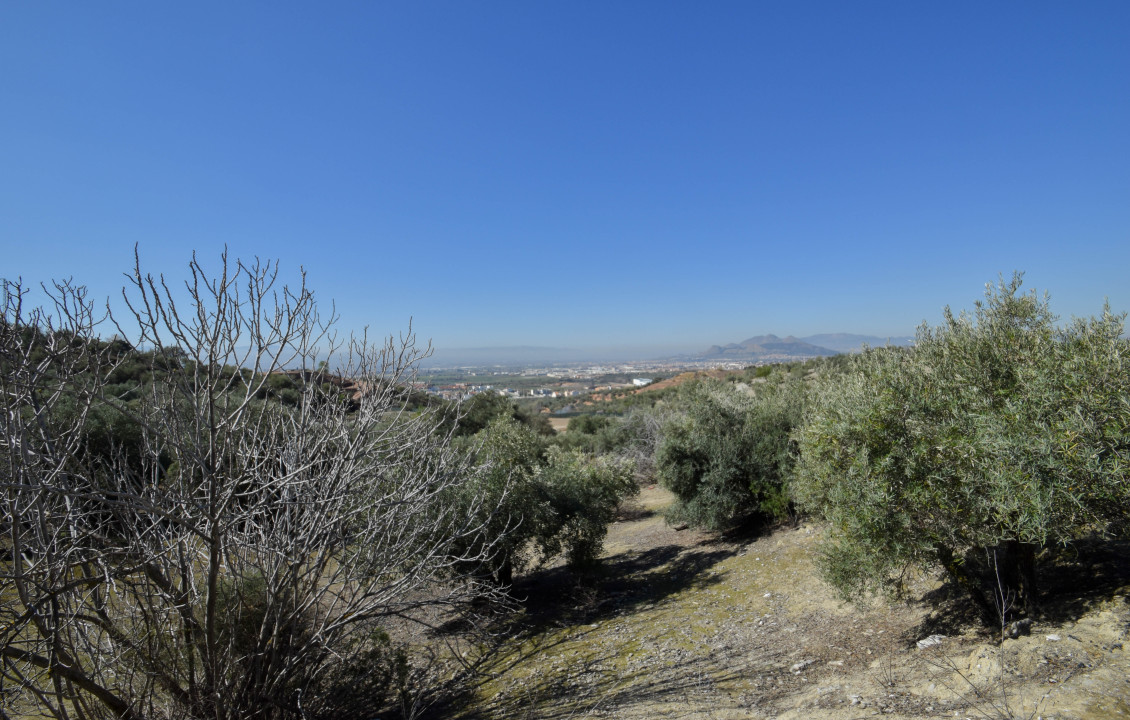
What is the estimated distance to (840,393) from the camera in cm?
722

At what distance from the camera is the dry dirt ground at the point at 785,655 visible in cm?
482

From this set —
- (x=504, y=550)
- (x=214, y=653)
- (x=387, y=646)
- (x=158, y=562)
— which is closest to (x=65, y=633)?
(x=158, y=562)

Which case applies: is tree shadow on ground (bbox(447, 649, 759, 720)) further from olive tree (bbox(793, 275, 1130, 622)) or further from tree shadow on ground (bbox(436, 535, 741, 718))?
olive tree (bbox(793, 275, 1130, 622))

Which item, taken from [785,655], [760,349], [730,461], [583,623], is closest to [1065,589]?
[785,655]

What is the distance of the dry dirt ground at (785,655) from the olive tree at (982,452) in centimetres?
60

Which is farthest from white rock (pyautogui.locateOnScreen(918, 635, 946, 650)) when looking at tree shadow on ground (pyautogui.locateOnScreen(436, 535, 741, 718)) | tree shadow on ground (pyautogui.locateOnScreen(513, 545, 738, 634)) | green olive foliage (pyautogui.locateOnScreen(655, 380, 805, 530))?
green olive foliage (pyautogui.locateOnScreen(655, 380, 805, 530))

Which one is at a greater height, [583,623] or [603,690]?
[603,690]

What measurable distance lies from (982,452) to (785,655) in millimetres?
3720

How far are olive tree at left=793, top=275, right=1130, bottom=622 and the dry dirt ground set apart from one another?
60cm

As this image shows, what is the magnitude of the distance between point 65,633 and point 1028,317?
35.6 feet

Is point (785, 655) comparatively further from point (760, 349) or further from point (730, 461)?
point (760, 349)

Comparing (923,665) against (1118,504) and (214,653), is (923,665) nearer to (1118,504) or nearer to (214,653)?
(1118,504)

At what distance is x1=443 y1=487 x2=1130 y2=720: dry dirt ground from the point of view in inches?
190

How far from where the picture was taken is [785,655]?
697 cm
